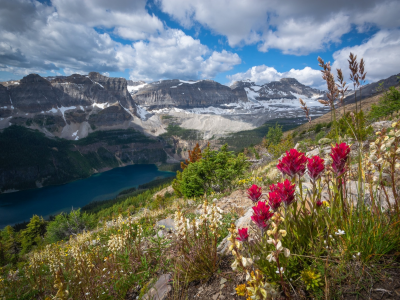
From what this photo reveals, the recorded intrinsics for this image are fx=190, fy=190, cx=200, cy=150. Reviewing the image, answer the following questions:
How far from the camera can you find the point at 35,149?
156750 mm

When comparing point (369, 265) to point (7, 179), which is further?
point (7, 179)

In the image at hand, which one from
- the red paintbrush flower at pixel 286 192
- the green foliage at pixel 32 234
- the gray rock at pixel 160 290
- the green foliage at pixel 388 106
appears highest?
the green foliage at pixel 388 106

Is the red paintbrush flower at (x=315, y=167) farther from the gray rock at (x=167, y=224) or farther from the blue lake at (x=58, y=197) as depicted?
the blue lake at (x=58, y=197)

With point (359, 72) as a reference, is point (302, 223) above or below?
below

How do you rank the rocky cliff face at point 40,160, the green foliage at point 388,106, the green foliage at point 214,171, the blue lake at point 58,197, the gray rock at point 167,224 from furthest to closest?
the rocky cliff face at point 40,160 < the blue lake at point 58,197 < the green foliage at point 388,106 < the green foliage at point 214,171 < the gray rock at point 167,224

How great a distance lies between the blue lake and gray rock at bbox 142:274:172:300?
354 feet

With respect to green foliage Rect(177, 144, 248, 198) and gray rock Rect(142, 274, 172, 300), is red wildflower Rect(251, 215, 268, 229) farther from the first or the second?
green foliage Rect(177, 144, 248, 198)

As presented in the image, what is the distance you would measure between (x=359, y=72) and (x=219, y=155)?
45.9ft

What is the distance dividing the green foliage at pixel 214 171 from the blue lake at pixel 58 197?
3775 inches

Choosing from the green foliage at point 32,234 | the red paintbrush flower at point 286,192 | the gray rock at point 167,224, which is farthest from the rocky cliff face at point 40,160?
the red paintbrush flower at point 286,192

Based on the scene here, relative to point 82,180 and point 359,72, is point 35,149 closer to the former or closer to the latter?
point 82,180

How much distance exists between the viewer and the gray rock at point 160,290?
2.93m

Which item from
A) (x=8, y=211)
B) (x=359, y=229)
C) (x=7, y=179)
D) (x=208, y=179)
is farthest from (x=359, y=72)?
(x=7, y=179)

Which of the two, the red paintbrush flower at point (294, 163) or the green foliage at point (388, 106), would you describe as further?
the green foliage at point (388, 106)
